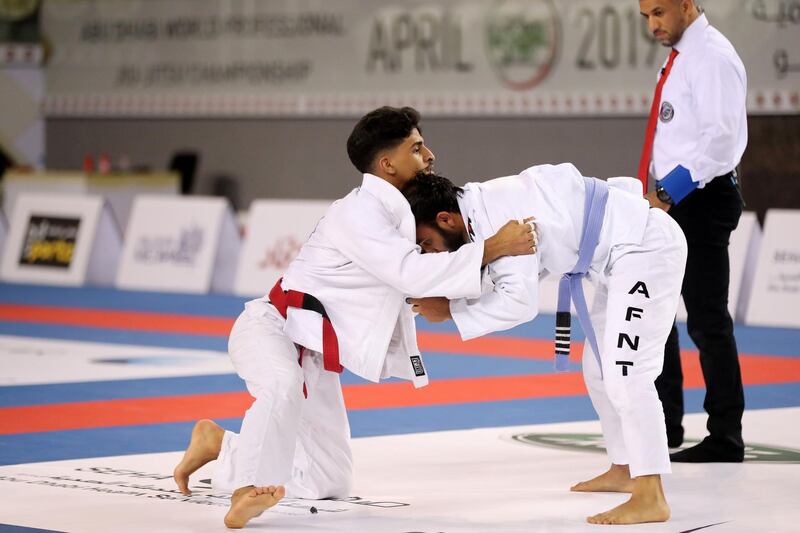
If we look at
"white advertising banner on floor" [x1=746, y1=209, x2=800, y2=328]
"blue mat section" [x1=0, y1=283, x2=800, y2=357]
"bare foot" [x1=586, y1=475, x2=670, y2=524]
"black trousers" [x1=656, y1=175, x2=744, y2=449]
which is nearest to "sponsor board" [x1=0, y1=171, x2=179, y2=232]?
"blue mat section" [x1=0, y1=283, x2=800, y2=357]

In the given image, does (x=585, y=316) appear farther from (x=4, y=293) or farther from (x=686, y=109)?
(x=4, y=293)

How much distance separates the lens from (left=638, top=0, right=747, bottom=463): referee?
5.59 metres

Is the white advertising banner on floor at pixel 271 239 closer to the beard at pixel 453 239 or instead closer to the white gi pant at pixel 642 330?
the beard at pixel 453 239

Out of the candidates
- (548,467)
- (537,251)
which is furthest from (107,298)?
(537,251)

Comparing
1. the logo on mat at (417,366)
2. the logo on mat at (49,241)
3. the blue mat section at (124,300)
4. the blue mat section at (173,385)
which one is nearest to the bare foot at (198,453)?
the logo on mat at (417,366)

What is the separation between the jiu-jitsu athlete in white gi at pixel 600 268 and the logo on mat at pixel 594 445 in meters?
1.16

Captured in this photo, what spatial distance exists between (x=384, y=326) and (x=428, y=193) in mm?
430

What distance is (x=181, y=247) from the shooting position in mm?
13367

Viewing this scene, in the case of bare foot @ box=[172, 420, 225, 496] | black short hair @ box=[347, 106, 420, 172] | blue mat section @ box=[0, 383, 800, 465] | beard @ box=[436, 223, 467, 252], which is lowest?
blue mat section @ box=[0, 383, 800, 465]

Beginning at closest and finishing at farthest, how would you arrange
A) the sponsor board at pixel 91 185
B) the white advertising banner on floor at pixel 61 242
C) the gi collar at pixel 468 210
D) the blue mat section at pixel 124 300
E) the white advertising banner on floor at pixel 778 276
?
the gi collar at pixel 468 210 < the white advertising banner on floor at pixel 778 276 < the blue mat section at pixel 124 300 < the white advertising banner on floor at pixel 61 242 < the sponsor board at pixel 91 185

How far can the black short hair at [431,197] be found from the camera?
461cm

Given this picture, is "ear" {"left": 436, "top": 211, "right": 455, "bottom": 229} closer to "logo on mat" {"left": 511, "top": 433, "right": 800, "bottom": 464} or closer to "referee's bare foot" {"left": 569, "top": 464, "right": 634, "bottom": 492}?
"referee's bare foot" {"left": 569, "top": 464, "right": 634, "bottom": 492}

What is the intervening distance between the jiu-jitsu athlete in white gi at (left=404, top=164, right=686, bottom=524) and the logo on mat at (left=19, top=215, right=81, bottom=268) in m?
9.62

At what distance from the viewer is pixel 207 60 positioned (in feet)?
62.8
